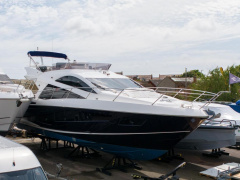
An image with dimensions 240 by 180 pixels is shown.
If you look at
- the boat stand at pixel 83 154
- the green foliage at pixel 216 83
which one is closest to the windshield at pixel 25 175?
the boat stand at pixel 83 154

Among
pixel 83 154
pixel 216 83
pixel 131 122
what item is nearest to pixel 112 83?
pixel 131 122

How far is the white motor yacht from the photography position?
8109mm

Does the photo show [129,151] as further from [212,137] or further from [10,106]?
[10,106]

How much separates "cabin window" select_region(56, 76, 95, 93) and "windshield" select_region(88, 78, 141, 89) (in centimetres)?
30

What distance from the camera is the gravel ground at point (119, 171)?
8500mm

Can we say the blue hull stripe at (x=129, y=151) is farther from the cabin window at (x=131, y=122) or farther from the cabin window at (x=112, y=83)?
the cabin window at (x=112, y=83)

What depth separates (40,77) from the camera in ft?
38.6

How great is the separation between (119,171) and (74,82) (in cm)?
337

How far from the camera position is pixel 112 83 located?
33.2 ft

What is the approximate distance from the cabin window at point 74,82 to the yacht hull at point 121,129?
2.59 ft

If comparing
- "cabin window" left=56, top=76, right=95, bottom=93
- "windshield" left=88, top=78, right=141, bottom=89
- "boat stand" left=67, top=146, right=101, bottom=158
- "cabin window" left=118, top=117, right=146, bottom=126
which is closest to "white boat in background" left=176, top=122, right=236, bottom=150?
"cabin window" left=118, top=117, right=146, bottom=126

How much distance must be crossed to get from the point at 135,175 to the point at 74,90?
3.48 meters

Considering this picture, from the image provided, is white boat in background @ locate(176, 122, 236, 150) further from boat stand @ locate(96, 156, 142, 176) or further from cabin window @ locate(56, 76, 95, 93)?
cabin window @ locate(56, 76, 95, 93)

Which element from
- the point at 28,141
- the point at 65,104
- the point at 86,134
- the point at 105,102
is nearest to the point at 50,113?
the point at 65,104
